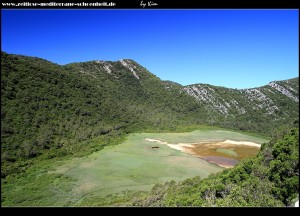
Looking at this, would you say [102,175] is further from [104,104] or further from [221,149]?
[104,104]

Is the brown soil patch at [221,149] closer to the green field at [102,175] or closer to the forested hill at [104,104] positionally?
the green field at [102,175]

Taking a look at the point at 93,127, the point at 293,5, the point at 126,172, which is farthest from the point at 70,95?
the point at 293,5

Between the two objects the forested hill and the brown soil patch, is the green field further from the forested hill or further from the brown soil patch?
the forested hill

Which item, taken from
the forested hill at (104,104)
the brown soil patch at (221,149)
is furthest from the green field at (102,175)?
the forested hill at (104,104)

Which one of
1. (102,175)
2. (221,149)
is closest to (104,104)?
(221,149)

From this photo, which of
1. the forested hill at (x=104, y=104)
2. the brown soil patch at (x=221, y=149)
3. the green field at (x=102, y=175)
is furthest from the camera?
the brown soil patch at (x=221, y=149)

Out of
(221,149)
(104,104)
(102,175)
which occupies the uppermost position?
(104,104)
